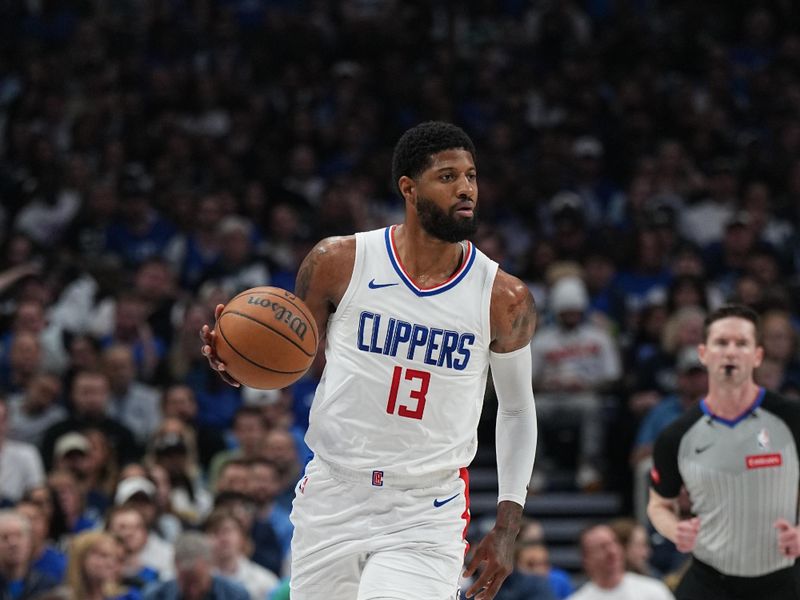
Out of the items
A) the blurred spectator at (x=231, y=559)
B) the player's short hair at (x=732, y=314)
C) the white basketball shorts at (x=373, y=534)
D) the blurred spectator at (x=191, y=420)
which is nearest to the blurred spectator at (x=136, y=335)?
the blurred spectator at (x=191, y=420)

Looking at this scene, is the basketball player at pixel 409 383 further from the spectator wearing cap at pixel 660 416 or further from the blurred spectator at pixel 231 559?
the spectator wearing cap at pixel 660 416

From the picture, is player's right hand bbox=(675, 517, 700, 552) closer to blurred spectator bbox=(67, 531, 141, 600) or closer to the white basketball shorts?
the white basketball shorts

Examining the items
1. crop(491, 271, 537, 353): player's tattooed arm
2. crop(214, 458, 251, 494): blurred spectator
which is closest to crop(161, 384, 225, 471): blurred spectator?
crop(214, 458, 251, 494): blurred spectator

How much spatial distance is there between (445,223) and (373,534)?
112cm

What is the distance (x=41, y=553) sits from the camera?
872cm

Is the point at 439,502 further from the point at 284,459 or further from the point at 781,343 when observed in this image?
the point at 781,343

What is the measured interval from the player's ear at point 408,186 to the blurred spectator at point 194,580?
3849 mm

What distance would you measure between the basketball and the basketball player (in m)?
0.18

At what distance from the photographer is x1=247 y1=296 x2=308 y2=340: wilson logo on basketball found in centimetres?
477

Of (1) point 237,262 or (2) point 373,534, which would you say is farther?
(1) point 237,262

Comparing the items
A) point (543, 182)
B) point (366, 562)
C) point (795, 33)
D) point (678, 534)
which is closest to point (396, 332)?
point (366, 562)

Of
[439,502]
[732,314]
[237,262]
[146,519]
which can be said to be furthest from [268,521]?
[439,502]

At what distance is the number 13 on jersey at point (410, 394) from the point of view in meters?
4.82

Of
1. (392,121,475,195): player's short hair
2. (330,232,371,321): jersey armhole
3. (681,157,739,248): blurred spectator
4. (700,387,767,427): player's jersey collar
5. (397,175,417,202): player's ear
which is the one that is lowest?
(700,387,767,427): player's jersey collar
